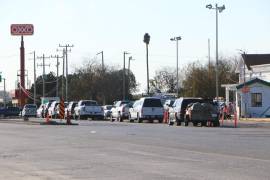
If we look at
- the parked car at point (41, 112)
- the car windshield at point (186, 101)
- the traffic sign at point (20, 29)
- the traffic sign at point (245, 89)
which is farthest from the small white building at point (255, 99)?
the parked car at point (41, 112)

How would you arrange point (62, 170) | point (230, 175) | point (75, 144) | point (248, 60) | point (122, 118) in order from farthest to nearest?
point (248, 60), point (122, 118), point (75, 144), point (62, 170), point (230, 175)

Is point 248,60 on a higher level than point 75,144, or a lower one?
higher

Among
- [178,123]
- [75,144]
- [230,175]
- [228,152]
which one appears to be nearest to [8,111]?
[178,123]

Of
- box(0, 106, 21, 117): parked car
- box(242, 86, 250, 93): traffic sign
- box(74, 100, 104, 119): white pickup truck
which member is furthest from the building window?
box(0, 106, 21, 117): parked car

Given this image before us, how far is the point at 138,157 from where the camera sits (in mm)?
18406

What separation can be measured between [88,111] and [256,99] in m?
15.3

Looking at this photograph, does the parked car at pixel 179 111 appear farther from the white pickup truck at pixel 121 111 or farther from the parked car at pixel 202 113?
the white pickup truck at pixel 121 111

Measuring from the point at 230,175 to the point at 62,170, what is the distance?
3.96 metres

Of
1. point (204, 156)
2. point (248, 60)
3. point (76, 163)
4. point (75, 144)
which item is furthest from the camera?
point (248, 60)

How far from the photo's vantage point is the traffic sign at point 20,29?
5875 centimetres

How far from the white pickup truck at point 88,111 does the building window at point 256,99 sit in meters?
13.8

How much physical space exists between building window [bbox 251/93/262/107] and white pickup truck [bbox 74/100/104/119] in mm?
13802

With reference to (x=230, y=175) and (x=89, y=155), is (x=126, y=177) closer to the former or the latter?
(x=230, y=175)

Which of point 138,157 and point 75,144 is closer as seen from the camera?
point 138,157
